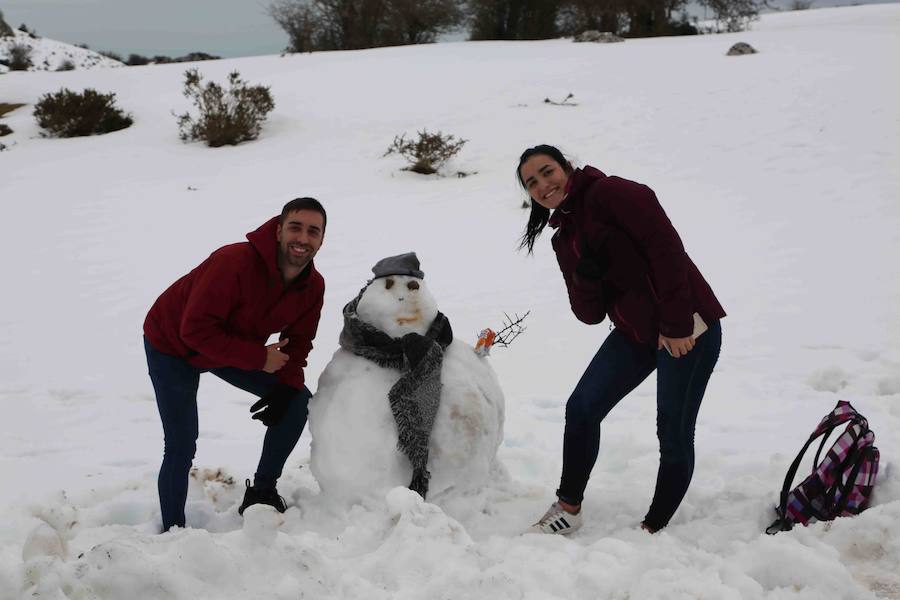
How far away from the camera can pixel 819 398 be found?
394 cm

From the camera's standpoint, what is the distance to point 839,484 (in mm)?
2479

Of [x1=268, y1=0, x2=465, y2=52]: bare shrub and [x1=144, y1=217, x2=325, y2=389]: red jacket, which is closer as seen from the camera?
[x1=144, y1=217, x2=325, y2=389]: red jacket

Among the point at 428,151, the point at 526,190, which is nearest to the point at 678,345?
the point at 526,190

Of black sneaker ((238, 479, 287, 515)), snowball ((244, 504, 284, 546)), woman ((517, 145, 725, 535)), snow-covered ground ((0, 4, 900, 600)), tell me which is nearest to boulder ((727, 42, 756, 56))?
snow-covered ground ((0, 4, 900, 600))

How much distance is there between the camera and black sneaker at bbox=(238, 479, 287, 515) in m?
2.88

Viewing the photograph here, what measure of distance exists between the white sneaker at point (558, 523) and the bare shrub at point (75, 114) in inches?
486

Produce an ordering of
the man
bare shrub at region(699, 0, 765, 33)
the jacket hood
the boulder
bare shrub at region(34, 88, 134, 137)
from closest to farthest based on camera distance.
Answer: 1. the jacket hood
2. the man
3. bare shrub at region(34, 88, 134, 137)
4. the boulder
5. bare shrub at region(699, 0, 765, 33)

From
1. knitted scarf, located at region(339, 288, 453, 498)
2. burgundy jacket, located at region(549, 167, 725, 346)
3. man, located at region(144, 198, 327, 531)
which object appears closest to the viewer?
burgundy jacket, located at region(549, 167, 725, 346)

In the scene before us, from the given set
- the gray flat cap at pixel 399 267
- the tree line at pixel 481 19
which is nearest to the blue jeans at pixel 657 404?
the gray flat cap at pixel 399 267

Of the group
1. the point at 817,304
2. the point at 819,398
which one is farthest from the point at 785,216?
the point at 819,398

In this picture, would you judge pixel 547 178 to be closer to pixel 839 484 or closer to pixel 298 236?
pixel 298 236

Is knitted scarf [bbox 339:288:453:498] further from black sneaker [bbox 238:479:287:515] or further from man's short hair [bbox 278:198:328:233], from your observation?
black sneaker [bbox 238:479:287:515]

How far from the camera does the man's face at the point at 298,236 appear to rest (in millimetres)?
2514

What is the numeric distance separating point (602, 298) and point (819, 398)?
87.4 inches
